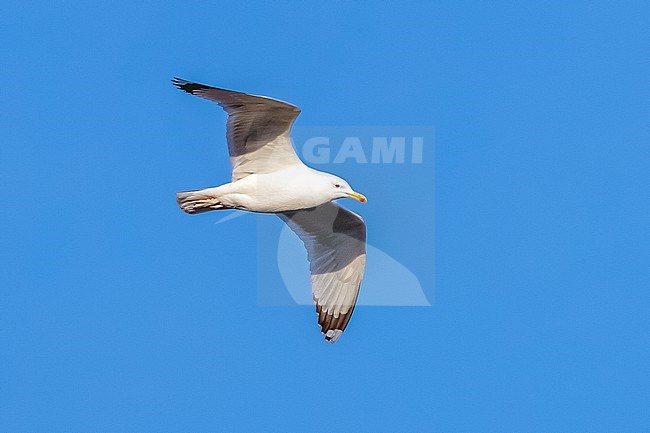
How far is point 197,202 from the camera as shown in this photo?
36.8ft

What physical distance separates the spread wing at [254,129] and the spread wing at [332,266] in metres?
1.18

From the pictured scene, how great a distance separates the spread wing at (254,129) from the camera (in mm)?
10852

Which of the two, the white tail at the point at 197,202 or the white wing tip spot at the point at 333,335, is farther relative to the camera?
the white wing tip spot at the point at 333,335

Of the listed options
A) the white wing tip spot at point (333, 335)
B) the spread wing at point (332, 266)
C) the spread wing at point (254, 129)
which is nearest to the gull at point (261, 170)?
the spread wing at point (254, 129)

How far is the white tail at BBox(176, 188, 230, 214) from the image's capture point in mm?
11188

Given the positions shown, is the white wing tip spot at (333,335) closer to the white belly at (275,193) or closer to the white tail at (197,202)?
the white belly at (275,193)

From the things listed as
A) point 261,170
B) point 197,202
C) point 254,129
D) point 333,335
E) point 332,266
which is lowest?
point 333,335

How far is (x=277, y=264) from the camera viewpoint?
13133mm

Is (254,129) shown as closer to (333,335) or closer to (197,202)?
(197,202)

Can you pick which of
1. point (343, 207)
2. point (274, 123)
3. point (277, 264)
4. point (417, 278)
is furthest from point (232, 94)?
point (417, 278)

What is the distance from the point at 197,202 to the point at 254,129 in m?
0.76

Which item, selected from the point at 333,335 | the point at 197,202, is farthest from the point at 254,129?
the point at 333,335

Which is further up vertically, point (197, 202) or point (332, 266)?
point (197, 202)

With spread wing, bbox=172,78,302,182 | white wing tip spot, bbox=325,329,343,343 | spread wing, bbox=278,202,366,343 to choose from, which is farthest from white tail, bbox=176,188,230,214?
white wing tip spot, bbox=325,329,343,343
